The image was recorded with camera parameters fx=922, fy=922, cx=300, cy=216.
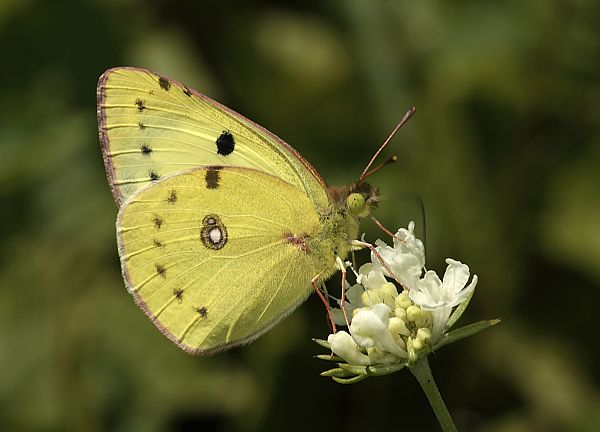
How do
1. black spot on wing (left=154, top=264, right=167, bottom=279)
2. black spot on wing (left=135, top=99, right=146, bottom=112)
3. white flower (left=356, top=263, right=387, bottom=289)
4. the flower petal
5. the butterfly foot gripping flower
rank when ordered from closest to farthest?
the butterfly foot gripping flower < the flower petal < white flower (left=356, top=263, right=387, bottom=289) < black spot on wing (left=154, top=264, right=167, bottom=279) < black spot on wing (left=135, top=99, right=146, bottom=112)

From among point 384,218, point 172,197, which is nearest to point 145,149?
point 172,197

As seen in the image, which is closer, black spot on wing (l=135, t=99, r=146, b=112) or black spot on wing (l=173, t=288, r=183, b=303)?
black spot on wing (l=173, t=288, r=183, b=303)

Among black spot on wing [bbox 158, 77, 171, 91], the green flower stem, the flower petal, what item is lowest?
the green flower stem

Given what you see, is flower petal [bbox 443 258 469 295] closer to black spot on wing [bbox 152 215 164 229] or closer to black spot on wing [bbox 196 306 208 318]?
black spot on wing [bbox 196 306 208 318]

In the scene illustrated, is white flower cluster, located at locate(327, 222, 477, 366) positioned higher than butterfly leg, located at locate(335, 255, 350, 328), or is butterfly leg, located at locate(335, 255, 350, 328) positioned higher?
white flower cluster, located at locate(327, 222, 477, 366)

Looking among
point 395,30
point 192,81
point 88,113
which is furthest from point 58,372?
point 395,30

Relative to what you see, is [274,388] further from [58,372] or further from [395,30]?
[395,30]

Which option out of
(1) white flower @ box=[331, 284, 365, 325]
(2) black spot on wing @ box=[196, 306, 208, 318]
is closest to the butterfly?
(2) black spot on wing @ box=[196, 306, 208, 318]

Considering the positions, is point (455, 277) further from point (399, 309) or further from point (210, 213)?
point (210, 213)
